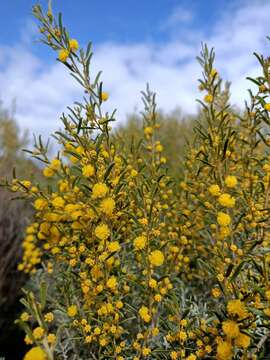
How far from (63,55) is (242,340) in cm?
142

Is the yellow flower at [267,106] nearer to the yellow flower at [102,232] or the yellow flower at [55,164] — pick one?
the yellow flower at [102,232]

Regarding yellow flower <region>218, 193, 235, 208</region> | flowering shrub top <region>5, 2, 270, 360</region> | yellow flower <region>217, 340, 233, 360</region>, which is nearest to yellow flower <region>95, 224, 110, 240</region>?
flowering shrub top <region>5, 2, 270, 360</region>

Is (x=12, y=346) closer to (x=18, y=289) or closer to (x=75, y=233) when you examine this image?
(x=18, y=289)

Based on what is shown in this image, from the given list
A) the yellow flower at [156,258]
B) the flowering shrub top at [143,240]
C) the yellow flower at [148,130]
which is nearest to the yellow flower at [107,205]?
the flowering shrub top at [143,240]

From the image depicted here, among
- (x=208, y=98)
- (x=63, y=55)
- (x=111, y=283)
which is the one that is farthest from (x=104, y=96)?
(x=111, y=283)

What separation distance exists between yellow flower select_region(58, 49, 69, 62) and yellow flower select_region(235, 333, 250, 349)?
4.58ft

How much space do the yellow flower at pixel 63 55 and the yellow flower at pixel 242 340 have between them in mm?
1395

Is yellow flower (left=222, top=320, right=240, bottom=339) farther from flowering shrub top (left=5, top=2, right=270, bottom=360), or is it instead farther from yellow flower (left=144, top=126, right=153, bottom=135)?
yellow flower (left=144, top=126, right=153, bottom=135)

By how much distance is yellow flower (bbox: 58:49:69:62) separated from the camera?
5.02ft

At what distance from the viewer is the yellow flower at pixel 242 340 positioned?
3.63 ft

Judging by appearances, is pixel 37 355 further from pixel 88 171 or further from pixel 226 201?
pixel 226 201

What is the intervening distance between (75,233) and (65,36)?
1.00 meters

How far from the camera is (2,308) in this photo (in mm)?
3699

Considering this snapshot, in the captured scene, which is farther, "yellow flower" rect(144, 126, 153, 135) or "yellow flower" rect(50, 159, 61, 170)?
"yellow flower" rect(144, 126, 153, 135)
